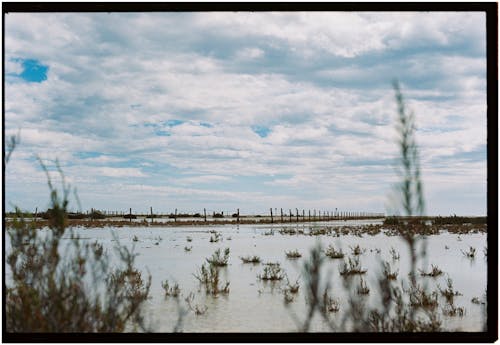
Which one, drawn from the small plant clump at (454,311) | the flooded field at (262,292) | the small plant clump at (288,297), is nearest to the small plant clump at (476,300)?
the flooded field at (262,292)

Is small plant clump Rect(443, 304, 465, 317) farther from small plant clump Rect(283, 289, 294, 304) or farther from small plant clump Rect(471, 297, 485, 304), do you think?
small plant clump Rect(283, 289, 294, 304)

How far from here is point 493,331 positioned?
5.16 meters

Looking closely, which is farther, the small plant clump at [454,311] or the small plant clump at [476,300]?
the small plant clump at [476,300]

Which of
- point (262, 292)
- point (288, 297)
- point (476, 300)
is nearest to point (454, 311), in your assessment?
point (476, 300)

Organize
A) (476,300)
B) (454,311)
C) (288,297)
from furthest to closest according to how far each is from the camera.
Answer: (288,297)
(476,300)
(454,311)

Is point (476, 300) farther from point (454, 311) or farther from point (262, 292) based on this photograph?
point (262, 292)

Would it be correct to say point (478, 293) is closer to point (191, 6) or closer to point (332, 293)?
point (332, 293)

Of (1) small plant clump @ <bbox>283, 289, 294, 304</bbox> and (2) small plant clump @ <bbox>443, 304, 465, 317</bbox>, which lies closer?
(2) small plant clump @ <bbox>443, 304, 465, 317</bbox>

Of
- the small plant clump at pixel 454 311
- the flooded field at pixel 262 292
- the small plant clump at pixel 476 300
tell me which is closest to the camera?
the flooded field at pixel 262 292

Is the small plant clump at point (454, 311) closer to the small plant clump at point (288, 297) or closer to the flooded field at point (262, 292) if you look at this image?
the flooded field at point (262, 292)

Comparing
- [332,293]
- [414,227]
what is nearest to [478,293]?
[332,293]

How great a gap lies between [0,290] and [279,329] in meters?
3.35

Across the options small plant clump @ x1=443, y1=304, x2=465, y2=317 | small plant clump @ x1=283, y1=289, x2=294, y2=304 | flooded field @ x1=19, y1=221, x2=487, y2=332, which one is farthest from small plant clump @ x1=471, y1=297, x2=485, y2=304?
A: small plant clump @ x1=283, y1=289, x2=294, y2=304

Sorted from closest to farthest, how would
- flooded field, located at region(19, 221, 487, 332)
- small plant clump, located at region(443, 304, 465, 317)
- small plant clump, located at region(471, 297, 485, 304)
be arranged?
flooded field, located at region(19, 221, 487, 332), small plant clump, located at region(443, 304, 465, 317), small plant clump, located at region(471, 297, 485, 304)
